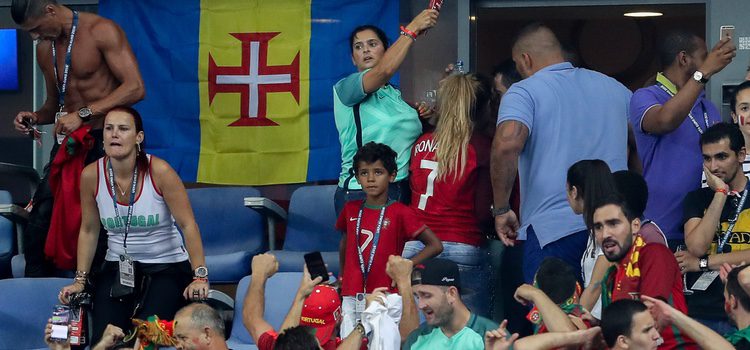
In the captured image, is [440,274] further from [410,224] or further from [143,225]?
[143,225]

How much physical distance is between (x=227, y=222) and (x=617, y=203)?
13.9 feet

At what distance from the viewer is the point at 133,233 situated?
8492mm

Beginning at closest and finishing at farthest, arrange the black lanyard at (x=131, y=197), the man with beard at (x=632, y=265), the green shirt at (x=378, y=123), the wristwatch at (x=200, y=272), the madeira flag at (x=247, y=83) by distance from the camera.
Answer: the man with beard at (x=632, y=265) → the wristwatch at (x=200, y=272) → the black lanyard at (x=131, y=197) → the green shirt at (x=378, y=123) → the madeira flag at (x=247, y=83)

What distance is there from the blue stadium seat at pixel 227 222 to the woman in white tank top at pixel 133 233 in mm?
1966

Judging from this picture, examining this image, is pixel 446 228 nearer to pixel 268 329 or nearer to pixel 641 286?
pixel 268 329

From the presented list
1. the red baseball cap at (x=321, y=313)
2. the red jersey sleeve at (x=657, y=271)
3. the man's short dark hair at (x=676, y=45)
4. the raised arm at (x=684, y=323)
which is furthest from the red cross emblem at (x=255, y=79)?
the raised arm at (x=684, y=323)

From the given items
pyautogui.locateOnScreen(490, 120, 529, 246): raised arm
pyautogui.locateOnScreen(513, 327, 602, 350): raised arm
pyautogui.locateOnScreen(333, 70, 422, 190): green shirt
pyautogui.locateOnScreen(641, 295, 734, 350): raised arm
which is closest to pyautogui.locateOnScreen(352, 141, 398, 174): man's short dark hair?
pyautogui.locateOnScreen(333, 70, 422, 190): green shirt

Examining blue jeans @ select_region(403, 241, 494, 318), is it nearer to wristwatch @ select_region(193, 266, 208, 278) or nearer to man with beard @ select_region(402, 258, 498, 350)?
man with beard @ select_region(402, 258, 498, 350)

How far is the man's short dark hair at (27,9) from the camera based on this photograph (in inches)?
352

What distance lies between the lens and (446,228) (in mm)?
8805

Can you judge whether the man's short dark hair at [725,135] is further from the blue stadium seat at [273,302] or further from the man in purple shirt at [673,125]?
the blue stadium seat at [273,302]

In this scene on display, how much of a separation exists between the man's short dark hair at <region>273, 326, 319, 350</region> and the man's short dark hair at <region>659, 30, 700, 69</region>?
10.1ft

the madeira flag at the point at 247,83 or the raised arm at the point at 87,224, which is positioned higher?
the madeira flag at the point at 247,83

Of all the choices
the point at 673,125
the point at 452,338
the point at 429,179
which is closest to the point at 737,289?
the point at 452,338
